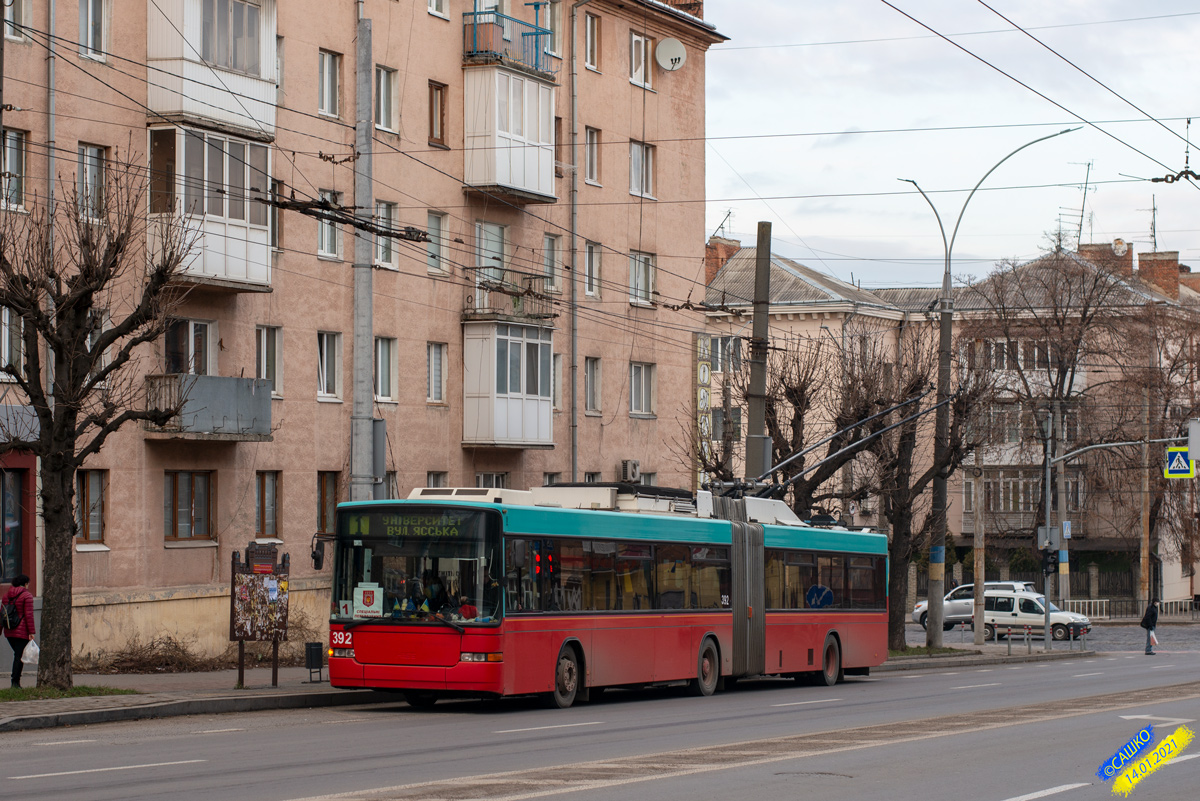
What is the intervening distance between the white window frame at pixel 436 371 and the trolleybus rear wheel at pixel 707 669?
12.4 m

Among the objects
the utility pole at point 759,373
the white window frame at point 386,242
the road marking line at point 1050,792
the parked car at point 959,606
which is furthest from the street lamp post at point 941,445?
the road marking line at point 1050,792

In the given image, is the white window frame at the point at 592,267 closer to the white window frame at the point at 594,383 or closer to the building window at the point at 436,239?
the white window frame at the point at 594,383

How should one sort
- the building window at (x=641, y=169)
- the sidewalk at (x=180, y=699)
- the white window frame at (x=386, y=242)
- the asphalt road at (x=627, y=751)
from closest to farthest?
the asphalt road at (x=627, y=751) < the sidewalk at (x=180, y=699) < the white window frame at (x=386, y=242) < the building window at (x=641, y=169)

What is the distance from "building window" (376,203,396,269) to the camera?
35.1m

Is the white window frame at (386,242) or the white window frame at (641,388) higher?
the white window frame at (386,242)

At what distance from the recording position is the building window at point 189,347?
29.8 meters

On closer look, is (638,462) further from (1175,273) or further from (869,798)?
(1175,273)

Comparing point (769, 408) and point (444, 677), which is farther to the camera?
point (769, 408)

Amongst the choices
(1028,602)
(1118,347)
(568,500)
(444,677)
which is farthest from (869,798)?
(1118,347)

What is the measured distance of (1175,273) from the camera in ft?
271

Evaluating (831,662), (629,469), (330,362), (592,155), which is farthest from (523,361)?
(831,662)

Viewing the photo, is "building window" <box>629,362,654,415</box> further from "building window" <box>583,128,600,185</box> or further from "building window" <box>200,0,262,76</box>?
"building window" <box>200,0,262,76</box>

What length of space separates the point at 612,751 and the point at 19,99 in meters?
16.8

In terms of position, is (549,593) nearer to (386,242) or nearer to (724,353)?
(386,242)
